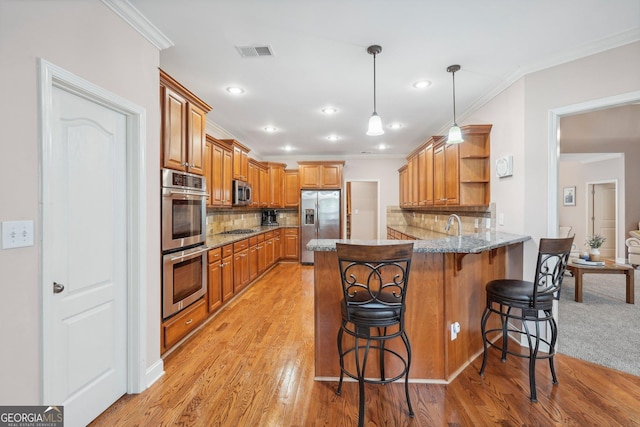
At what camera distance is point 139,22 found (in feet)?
6.49

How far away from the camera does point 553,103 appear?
8.41 feet

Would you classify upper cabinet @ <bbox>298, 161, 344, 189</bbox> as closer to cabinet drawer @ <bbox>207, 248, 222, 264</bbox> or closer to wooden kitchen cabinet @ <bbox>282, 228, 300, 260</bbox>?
wooden kitchen cabinet @ <bbox>282, 228, 300, 260</bbox>

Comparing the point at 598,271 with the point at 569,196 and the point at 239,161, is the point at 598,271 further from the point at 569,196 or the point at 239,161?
the point at 239,161

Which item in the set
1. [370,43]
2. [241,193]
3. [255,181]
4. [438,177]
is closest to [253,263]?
[241,193]

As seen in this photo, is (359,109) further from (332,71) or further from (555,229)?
(555,229)

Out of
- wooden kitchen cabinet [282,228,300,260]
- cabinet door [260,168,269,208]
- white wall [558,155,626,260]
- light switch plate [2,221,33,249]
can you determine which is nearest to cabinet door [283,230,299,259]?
wooden kitchen cabinet [282,228,300,260]

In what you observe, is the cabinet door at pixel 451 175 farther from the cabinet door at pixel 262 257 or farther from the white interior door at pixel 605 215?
the white interior door at pixel 605 215

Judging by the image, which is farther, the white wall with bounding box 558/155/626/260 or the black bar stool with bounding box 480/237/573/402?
the white wall with bounding box 558/155/626/260

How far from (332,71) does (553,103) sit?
204 cm

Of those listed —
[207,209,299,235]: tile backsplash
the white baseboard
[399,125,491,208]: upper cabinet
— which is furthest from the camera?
[207,209,299,235]: tile backsplash

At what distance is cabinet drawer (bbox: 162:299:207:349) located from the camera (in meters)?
2.42

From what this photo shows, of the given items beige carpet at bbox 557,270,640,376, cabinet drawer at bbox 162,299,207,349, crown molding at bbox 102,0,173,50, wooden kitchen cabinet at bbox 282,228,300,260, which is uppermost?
crown molding at bbox 102,0,173,50

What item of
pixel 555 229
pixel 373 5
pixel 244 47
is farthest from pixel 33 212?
pixel 555 229

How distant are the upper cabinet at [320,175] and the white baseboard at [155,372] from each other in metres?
4.61
